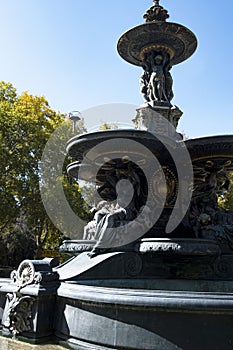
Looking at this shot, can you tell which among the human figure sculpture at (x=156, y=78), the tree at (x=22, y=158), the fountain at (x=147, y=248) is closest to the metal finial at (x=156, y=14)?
the fountain at (x=147, y=248)

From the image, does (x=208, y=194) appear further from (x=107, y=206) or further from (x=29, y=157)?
(x=29, y=157)

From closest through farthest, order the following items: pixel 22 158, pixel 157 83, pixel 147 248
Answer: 1. pixel 147 248
2. pixel 157 83
3. pixel 22 158

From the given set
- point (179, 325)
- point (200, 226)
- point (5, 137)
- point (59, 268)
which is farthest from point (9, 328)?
point (5, 137)

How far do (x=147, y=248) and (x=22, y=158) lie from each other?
13883 millimetres

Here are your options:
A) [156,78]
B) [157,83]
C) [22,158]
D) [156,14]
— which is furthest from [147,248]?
[22,158]

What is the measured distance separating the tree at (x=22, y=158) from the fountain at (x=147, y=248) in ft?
34.9

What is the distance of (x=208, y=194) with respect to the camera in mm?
7449

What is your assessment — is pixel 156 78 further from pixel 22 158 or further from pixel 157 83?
pixel 22 158

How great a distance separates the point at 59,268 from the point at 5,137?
43.5 feet

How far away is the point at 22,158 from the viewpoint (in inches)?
742

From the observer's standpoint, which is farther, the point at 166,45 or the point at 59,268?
the point at 166,45

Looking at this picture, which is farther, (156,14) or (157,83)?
(156,14)

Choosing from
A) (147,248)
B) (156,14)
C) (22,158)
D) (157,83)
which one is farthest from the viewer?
(22,158)

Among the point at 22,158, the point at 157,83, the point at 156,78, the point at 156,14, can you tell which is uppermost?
the point at 156,14
